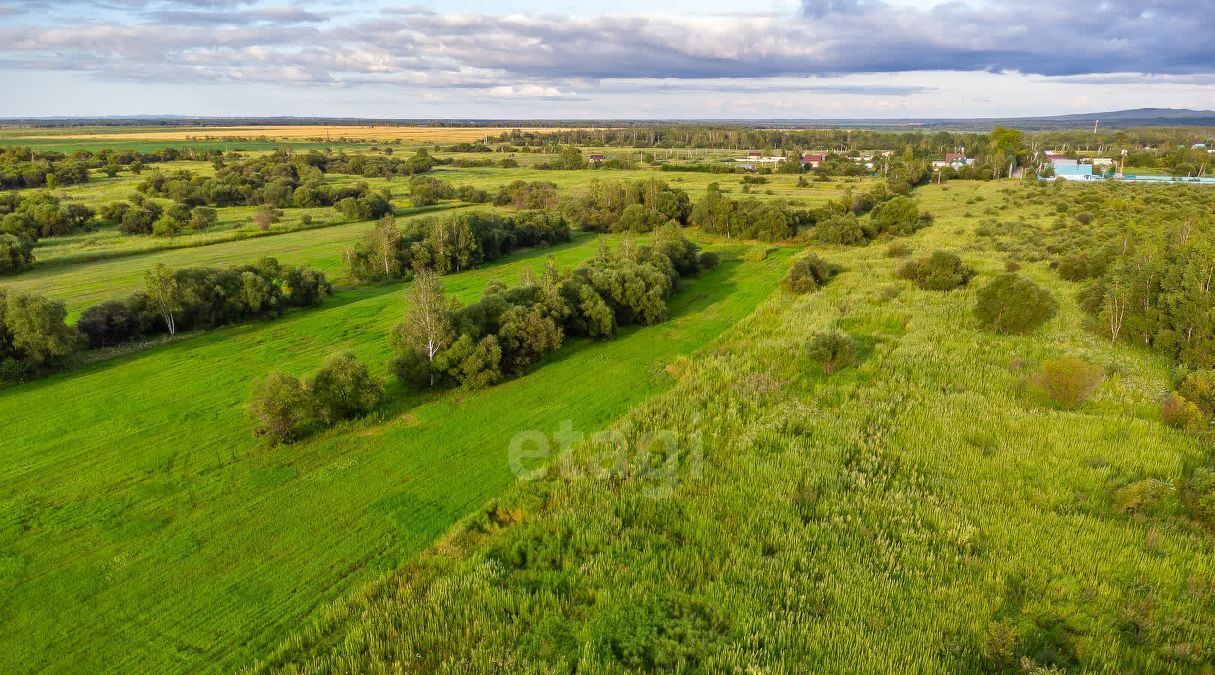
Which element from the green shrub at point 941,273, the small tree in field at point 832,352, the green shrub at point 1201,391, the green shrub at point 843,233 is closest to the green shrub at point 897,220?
the green shrub at point 843,233

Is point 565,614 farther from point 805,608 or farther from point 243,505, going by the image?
point 243,505

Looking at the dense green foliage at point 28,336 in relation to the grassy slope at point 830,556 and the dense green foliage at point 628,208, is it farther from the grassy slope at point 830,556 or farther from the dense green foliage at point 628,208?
the dense green foliage at point 628,208

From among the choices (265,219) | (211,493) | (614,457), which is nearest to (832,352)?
(614,457)

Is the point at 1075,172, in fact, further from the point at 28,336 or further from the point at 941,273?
the point at 28,336

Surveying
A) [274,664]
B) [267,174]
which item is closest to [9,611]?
[274,664]

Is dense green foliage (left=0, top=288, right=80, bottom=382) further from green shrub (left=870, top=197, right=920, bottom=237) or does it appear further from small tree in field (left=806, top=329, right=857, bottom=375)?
green shrub (left=870, top=197, right=920, bottom=237)

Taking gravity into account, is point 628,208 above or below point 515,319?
above
